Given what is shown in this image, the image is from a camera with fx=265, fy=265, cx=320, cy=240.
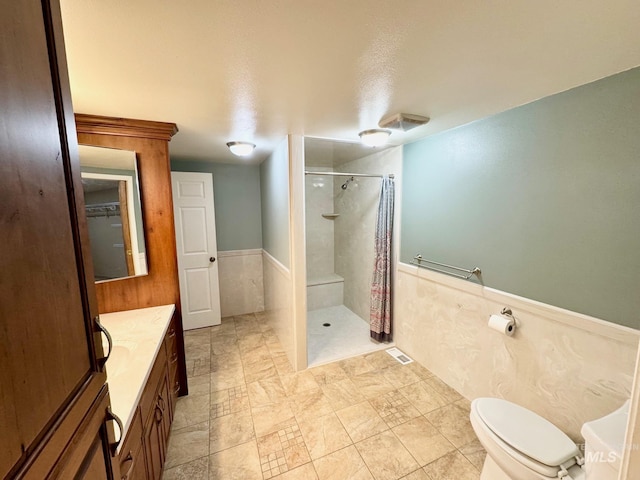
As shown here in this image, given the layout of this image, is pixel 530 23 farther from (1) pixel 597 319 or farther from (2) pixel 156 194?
(2) pixel 156 194

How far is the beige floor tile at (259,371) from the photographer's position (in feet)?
8.11

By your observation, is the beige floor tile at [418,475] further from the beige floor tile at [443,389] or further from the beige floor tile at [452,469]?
the beige floor tile at [443,389]

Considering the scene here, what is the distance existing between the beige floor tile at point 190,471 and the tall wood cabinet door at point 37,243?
4.44ft

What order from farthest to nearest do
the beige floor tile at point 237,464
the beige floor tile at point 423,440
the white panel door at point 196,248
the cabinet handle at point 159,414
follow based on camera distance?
1. the white panel door at point 196,248
2. the beige floor tile at point 423,440
3. the beige floor tile at point 237,464
4. the cabinet handle at point 159,414

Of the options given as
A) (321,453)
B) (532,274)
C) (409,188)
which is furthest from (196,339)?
(532,274)

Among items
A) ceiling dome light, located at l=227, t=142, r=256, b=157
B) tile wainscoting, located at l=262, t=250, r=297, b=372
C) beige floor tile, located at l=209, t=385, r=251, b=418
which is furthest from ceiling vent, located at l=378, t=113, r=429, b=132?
beige floor tile, located at l=209, t=385, r=251, b=418

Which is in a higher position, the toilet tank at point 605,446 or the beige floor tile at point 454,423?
the toilet tank at point 605,446

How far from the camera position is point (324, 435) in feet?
6.02

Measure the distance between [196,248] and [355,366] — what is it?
2385mm

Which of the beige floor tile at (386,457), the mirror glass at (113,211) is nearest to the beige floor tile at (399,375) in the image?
the beige floor tile at (386,457)

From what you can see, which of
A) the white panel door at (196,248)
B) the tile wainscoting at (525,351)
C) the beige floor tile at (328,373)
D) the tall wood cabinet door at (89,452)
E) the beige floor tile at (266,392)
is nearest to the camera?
the tall wood cabinet door at (89,452)

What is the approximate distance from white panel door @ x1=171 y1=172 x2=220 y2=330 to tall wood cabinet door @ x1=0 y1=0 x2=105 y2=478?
2823 millimetres

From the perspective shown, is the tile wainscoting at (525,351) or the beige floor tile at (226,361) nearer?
the tile wainscoting at (525,351)

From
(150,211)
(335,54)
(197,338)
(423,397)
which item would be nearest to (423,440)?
(423,397)
